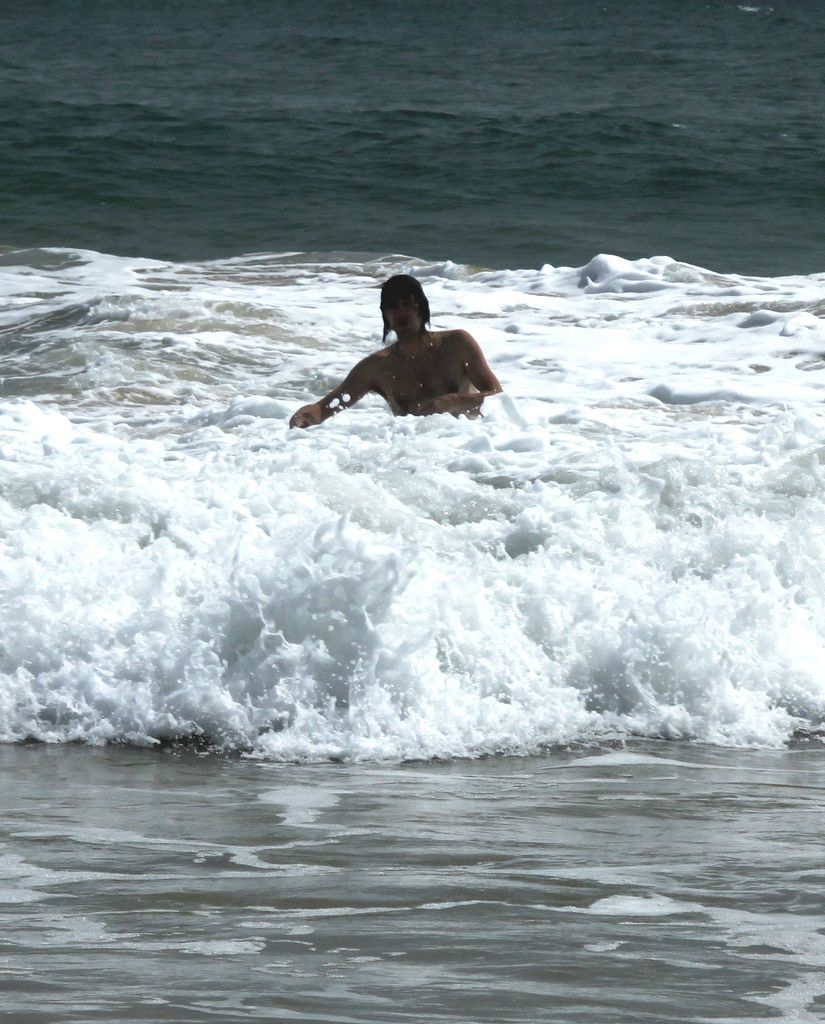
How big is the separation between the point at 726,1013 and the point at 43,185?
1450 cm

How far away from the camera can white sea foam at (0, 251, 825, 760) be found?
15.2 feet

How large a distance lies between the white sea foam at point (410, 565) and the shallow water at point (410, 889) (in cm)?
33

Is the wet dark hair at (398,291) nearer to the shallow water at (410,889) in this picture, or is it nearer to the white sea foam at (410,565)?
the white sea foam at (410,565)

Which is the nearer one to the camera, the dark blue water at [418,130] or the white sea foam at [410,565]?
the white sea foam at [410,565]

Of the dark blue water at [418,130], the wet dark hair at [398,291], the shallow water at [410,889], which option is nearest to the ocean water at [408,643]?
the shallow water at [410,889]

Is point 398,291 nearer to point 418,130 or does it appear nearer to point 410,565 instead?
point 410,565

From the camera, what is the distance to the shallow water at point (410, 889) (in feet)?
7.38

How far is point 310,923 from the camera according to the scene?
2658 mm

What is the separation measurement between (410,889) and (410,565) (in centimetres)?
213

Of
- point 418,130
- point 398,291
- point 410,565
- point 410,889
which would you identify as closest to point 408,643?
point 410,565

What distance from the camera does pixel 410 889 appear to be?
9.52ft

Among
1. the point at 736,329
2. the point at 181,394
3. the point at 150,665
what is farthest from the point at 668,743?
the point at 736,329

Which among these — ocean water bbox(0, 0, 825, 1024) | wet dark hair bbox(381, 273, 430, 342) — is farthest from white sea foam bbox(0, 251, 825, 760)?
wet dark hair bbox(381, 273, 430, 342)

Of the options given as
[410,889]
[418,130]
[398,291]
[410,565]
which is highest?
[418,130]
